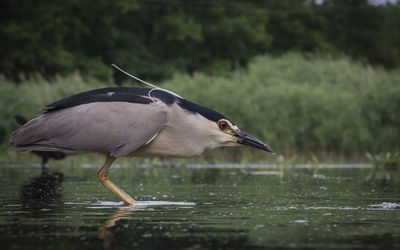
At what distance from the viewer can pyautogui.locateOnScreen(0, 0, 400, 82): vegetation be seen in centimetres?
3894

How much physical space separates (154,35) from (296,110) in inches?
948

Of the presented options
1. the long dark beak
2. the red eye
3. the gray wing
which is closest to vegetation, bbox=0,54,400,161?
the long dark beak

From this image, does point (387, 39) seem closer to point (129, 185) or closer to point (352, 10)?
point (352, 10)

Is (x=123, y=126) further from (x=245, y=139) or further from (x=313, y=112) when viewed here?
(x=313, y=112)

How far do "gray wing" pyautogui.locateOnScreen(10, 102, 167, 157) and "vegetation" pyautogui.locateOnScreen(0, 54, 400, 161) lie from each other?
1193cm

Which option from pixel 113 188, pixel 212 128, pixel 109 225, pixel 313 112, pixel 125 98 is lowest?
pixel 109 225

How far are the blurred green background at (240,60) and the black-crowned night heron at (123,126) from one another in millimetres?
11759

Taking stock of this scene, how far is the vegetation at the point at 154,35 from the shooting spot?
38.9 metres

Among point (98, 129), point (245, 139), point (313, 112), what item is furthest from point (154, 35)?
point (98, 129)

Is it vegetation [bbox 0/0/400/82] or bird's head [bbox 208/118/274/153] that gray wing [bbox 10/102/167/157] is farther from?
vegetation [bbox 0/0/400/82]

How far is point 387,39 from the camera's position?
5781cm

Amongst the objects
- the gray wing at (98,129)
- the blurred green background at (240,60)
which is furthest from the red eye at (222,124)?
the blurred green background at (240,60)

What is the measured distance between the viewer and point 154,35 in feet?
148

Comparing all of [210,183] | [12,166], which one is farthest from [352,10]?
[210,183]
